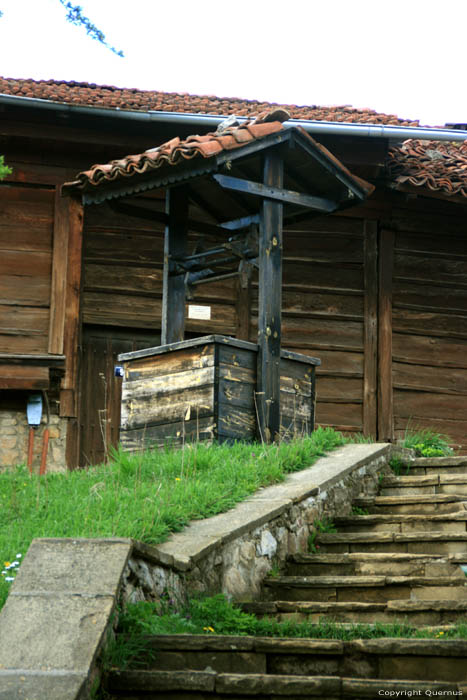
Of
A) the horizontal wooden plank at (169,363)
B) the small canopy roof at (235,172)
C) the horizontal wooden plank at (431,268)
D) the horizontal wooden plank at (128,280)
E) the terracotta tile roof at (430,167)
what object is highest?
the terracotta tile roof at (430,167)

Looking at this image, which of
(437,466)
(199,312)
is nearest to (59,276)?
(199,312)

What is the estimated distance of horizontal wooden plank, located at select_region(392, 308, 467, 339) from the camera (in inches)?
440

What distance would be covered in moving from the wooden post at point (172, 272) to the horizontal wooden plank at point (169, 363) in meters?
0.38

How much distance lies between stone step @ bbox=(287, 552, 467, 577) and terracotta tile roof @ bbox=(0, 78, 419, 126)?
232 inches

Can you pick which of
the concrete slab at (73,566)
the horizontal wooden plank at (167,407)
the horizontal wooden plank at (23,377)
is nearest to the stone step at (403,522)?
the horizontal wooden plank at (167,407)

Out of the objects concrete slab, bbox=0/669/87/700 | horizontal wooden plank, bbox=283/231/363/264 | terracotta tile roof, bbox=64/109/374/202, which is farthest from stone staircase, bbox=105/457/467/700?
horizontal wooden plank, bbox=283/231/363/264

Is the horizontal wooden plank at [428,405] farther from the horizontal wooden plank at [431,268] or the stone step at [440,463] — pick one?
the stone step at [440,463]

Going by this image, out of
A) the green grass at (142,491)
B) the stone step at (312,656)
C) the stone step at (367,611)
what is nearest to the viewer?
the stone step at (312,656)

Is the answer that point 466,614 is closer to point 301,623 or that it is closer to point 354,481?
point 301,623

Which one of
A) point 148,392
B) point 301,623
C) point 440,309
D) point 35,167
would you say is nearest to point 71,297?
point 35,167

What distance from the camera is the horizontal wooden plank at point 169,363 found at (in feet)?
24.0

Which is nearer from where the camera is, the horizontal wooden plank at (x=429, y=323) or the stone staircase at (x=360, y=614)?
the stone staircase at (x=360, y=614)

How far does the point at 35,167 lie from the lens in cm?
1043

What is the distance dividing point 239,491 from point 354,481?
1.23 meters
